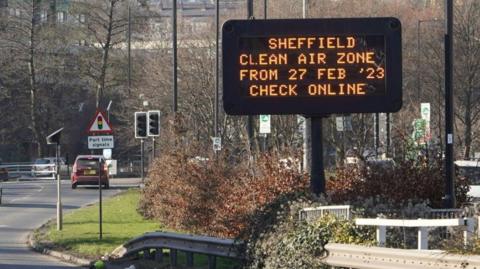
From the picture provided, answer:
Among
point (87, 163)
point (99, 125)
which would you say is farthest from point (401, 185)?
point (87, 163)

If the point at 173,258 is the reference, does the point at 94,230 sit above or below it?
below

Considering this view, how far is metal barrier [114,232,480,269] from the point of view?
33.4ft

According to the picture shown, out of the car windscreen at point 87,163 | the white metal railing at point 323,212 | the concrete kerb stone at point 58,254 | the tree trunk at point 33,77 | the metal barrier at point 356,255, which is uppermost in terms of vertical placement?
the tree trunk at point 33,77

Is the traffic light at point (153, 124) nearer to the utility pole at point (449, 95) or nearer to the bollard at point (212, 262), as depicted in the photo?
the utility pole at point (449, 95)

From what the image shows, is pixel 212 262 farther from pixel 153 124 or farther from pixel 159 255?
pixel 153 124

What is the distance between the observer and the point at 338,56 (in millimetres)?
15383

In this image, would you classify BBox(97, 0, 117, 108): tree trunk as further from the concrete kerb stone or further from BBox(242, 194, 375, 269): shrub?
BBox(242, 194, 375, 269): shrub

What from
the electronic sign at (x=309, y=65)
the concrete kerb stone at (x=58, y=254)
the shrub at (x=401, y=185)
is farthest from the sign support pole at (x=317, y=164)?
the concrete kerb stone at (x=58, y=254)

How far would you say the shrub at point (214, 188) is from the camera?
19.2 m

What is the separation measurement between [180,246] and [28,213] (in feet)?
67.3

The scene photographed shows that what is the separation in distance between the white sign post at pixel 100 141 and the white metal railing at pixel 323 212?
500 inches

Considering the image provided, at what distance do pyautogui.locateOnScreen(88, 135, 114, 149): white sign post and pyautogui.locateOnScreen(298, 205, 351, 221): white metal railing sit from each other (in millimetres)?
12697

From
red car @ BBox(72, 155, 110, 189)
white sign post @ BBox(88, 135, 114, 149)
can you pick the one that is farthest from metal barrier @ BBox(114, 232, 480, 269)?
red car @ BBox(72, 155, 110, 189)

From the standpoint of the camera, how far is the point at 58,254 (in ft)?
73.3
